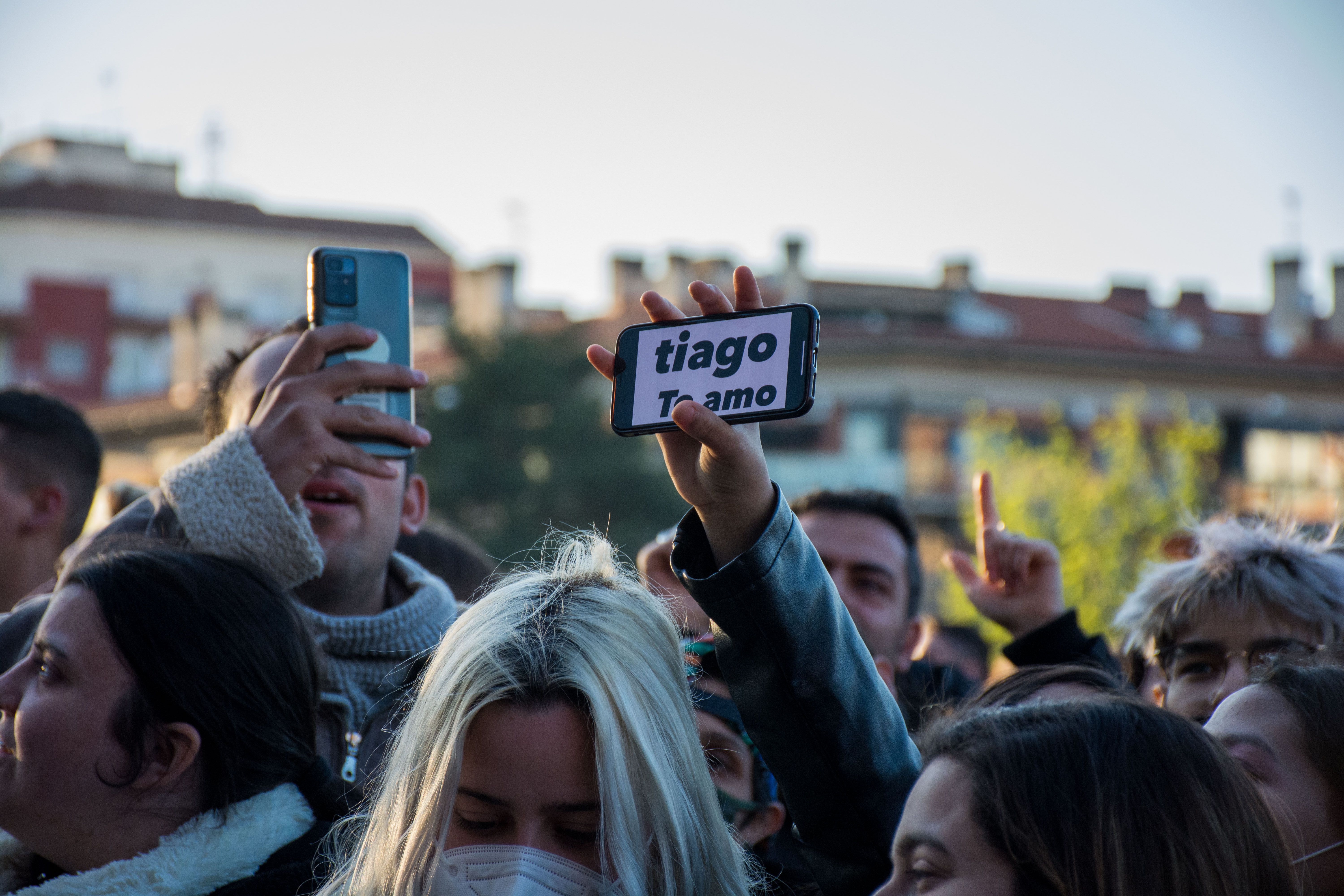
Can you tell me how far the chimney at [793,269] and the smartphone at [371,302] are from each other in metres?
36.9

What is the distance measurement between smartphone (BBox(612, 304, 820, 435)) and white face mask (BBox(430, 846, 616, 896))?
67 cm

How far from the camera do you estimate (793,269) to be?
132 feet

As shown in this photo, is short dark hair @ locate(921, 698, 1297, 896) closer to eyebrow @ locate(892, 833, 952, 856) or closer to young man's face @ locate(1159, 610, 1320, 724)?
eyebrow @ locate(892, 833, 952, 856)

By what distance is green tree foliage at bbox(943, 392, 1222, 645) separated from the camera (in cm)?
2764

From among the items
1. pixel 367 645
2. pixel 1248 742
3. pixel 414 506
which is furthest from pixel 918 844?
pixel 414 506

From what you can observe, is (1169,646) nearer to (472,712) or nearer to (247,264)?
(472,712)

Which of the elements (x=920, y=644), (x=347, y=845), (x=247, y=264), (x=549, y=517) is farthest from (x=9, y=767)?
(x=247, y=264)

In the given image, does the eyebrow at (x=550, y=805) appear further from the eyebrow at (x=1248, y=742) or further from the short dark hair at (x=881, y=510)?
the short dark hair at (x=881, y=510)

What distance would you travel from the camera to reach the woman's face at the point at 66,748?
8.62ft

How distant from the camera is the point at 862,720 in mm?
2365

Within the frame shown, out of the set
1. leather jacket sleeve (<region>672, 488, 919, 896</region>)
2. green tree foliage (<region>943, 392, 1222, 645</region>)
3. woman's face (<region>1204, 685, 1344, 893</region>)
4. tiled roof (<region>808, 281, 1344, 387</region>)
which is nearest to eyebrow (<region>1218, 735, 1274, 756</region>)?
woman's face (<region>1204, 685, 1344, 893</region>)

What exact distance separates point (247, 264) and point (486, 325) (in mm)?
16636

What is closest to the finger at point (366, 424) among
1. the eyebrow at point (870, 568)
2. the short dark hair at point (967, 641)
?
the eyebrow at point (870, 568)

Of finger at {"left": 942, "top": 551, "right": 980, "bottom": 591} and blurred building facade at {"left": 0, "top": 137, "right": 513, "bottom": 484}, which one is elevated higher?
blurred building facade at {"left": 0, "top": 137, "right": 513, "bottom": 484}
